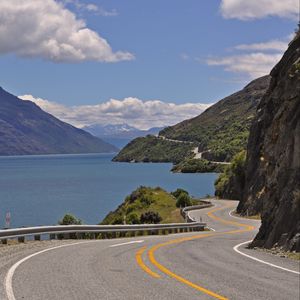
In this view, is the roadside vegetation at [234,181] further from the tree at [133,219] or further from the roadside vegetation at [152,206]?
the tree at [133,219]

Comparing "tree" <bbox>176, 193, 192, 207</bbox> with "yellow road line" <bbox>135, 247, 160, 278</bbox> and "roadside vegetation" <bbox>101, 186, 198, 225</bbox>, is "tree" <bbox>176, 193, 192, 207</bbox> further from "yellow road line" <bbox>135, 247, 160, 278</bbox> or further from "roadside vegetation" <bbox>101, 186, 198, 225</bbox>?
"yellow road line" <bbox>135, 247, 160, 278</bbox>

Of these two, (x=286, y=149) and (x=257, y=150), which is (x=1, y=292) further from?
(x=257, y=150)

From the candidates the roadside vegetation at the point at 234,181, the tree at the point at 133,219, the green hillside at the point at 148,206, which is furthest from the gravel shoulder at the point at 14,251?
the roadside vegetation at the point at 234,181

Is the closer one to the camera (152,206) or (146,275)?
(146,275)

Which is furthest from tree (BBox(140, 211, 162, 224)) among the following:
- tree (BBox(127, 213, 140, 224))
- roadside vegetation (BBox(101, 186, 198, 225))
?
tree (BBox(127, 213, 140, 224))

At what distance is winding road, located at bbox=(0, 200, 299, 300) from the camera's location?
10039 mm

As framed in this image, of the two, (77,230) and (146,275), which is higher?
(146,275)

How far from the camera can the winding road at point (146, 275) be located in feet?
32.9

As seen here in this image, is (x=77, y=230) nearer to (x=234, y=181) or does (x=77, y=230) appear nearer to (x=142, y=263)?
(x=142, y=263)

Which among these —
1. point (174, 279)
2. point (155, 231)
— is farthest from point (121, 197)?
point (174, 279)

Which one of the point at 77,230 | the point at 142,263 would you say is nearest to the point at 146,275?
the point at 142,263

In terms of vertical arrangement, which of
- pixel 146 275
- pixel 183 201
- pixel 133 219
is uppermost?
pixel 146 275

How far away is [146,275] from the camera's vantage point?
1240 cm

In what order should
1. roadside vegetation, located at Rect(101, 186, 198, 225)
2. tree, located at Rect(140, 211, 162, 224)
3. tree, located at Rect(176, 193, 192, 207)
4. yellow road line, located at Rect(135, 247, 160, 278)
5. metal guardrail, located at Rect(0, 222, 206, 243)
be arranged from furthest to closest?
tree, located at Rect(176, 193, 192, 207)
roadside vegetation, located at Rect(101, 186, 198, 225)
tree, located at Rect(140, 211, 162, 224)
metal guardrail, located at Rect(0, 222, 206, 243)
yellow road line, located at Rect(135, 247, 160, 278)
